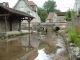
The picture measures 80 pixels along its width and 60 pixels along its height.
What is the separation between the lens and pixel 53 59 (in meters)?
8.91

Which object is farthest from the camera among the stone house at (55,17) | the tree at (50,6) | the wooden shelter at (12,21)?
the tree at (50,6)

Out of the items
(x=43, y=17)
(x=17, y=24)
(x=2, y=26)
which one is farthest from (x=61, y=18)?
(x=2, y=26)

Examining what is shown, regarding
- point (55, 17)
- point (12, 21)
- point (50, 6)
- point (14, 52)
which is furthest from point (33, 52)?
point (50, 6)

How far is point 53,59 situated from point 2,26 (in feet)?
58.6

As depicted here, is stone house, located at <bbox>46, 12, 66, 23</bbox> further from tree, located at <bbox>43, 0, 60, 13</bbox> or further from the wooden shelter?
the wooden shelter

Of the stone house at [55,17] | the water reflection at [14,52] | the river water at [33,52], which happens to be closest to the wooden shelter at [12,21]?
the river water at [33,52]

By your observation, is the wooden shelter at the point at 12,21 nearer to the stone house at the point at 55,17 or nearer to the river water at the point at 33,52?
the river water at the point at 33,52

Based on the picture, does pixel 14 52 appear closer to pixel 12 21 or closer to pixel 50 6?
pixel 12 21

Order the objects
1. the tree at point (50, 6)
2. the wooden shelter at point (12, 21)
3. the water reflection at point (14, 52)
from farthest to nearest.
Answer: the tree at point (50, 6) < the wooden shelter at point (12, 21) < the water reflection at point (14, 52)

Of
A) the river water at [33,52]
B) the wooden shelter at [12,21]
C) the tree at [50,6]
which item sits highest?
the tree at [50,6]

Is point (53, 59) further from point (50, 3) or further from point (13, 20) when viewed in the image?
point (50, 3)

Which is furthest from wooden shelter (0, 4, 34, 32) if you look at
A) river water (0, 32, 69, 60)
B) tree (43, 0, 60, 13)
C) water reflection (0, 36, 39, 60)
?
tree (43, 0, 60, 13)

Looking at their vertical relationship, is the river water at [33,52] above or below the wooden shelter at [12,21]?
below

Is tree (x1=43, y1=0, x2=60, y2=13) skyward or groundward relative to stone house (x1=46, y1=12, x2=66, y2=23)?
skyward
